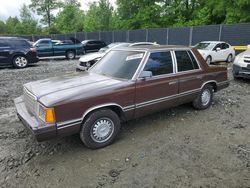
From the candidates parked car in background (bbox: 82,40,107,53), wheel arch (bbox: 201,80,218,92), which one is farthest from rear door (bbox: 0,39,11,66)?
wheel arch (bbox: 201,80,218,92)

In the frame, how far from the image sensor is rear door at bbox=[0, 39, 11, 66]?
1205cm

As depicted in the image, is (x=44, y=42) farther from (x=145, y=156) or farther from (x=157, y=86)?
(x=145, y=156)

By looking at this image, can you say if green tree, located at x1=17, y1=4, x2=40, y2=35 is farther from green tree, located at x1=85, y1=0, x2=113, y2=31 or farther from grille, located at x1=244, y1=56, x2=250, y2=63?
grille, located at x1=244, y1=56, x2=250, y2=63

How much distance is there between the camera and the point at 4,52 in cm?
1209

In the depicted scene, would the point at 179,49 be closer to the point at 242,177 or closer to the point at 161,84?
the point at 161,84

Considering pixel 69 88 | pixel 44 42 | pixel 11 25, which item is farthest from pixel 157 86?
pixel 11 25

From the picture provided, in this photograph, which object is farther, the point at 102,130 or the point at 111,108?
the point at 111,108

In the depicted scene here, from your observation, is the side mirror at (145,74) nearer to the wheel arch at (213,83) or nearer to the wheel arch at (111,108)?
the wheel arch at (111,108)

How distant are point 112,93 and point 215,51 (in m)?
11.3

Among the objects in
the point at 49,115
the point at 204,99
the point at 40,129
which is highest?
the point at 49,115

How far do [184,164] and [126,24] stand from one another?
31.9 metres

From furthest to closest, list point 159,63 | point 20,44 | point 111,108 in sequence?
1. point 20,44
2. point 159,63
3. point 111,108

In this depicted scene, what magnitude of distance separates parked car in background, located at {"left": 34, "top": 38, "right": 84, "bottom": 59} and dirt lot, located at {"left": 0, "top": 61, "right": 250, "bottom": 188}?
510 inches

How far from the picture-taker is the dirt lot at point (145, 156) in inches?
123
